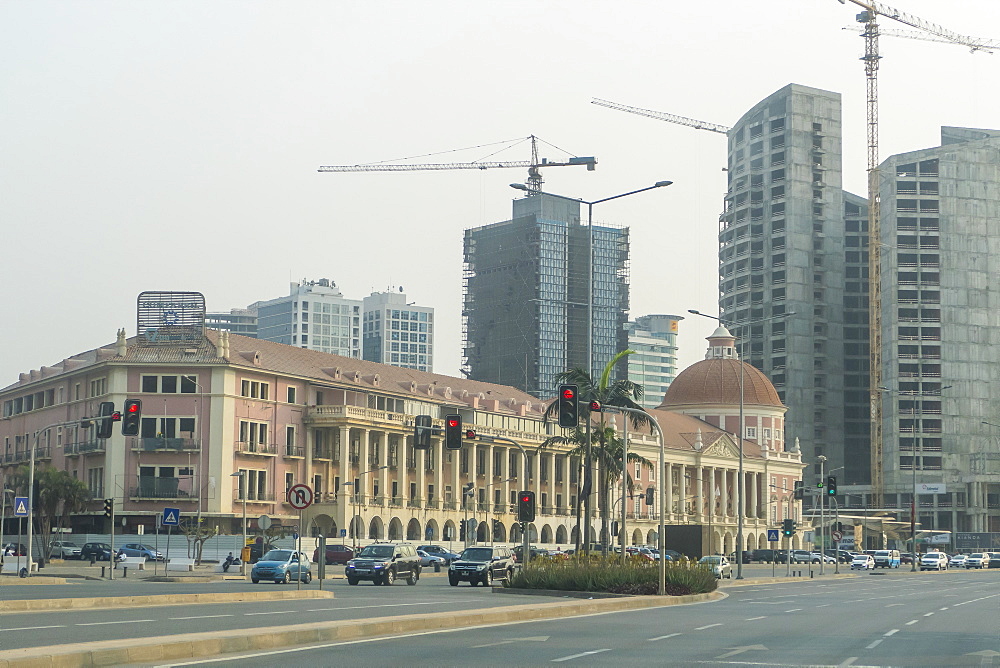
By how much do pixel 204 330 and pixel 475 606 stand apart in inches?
2809

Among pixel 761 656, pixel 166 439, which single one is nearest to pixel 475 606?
pixel 761 656

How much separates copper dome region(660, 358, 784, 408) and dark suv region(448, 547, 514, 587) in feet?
330

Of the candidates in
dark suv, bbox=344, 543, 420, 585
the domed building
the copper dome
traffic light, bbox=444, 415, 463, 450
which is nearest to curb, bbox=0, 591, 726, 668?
traffic light, bbox=444, 415, 463, 450

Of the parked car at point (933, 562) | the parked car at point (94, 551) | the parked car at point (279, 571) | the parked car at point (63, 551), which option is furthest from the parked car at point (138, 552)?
the parked car at point (933, 562)

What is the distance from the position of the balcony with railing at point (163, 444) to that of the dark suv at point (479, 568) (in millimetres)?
48568

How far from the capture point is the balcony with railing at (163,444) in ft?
329

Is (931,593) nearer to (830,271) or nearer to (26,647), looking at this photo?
(26,647)

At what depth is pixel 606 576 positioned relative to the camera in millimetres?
44125

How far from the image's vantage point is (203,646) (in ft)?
68.3

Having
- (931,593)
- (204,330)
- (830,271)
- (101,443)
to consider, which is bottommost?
(931,593)

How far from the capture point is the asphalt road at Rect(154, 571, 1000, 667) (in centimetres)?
2130

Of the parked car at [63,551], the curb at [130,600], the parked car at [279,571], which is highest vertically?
the curb at [130,600]

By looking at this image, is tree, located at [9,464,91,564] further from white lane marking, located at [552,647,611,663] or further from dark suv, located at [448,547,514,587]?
white lane marking, located at [552,647,611,663]

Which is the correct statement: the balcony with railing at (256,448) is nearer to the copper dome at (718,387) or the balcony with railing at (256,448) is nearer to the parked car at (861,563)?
the parked car at (861,563)
